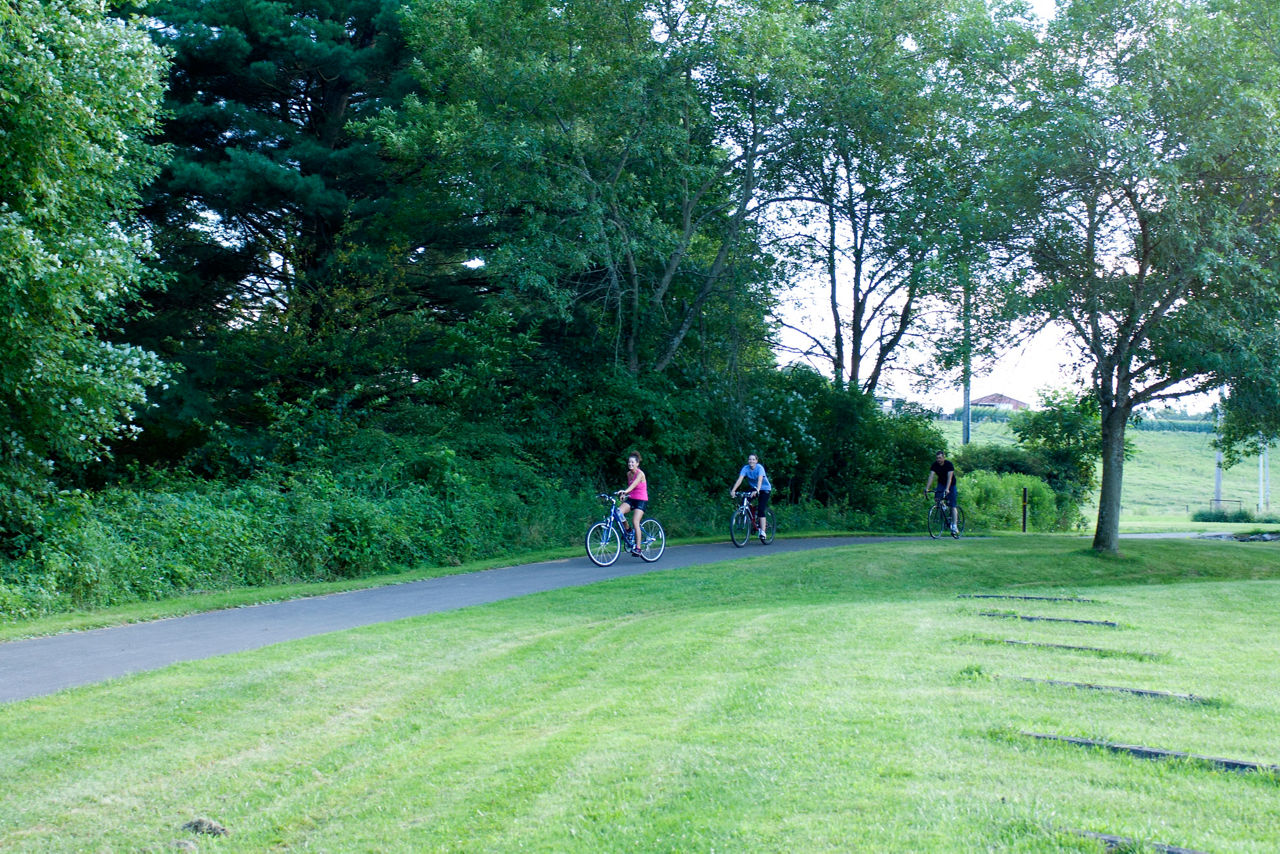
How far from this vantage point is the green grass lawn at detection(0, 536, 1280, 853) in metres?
4.35

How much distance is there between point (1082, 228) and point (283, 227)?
19030 millimetres

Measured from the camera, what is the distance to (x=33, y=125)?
42.1ft

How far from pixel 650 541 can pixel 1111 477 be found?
10569mm

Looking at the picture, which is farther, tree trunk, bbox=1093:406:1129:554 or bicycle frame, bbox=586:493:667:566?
tree trunk, bbox=1093:406:1129:554

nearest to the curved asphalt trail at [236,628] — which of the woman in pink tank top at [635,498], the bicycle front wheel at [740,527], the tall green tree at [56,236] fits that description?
the woman in pink tank top at [635,498]

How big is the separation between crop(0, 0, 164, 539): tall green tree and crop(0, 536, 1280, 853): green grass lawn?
665cm

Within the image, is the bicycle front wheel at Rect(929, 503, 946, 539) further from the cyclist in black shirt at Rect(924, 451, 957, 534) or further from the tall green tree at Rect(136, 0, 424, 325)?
the tall green tree at Rect(136, 0, 424, 325)

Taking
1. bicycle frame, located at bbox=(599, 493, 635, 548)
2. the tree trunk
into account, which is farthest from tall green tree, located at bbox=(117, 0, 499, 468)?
the tree trunk

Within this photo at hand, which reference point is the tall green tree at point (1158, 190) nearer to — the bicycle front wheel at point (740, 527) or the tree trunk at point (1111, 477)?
the tree trunk at point (1111, 477)

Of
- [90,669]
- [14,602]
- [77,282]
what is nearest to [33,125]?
[77,282]

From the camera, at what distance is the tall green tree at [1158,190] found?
18484 millimetres

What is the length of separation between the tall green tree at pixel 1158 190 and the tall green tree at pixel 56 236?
1619 cm

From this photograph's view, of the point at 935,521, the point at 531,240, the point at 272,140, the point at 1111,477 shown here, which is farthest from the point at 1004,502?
the point at 272,140

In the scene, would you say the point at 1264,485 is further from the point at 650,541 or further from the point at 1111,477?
the point at 650,541
